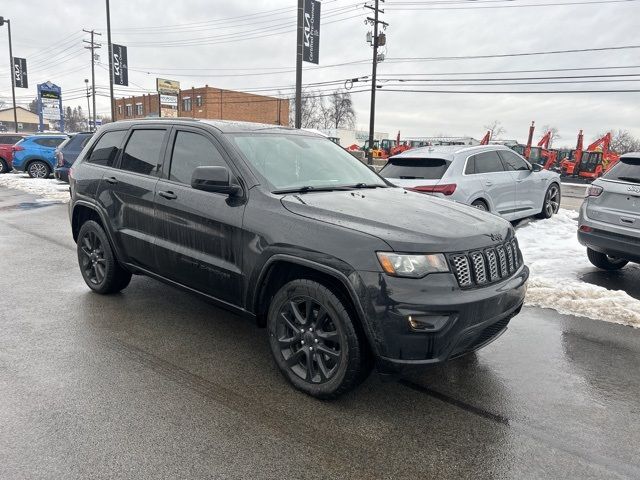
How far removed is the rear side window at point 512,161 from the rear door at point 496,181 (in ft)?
0.62

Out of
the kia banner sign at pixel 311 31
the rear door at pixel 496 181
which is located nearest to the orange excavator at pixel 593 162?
the kia banner sign at pixel 311 31

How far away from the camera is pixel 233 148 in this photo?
377 centimetres

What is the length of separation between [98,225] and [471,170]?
19.5ft

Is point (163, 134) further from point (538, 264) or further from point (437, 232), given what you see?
point (538, 264)

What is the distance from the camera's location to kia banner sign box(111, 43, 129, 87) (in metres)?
33.5

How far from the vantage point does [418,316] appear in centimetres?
276

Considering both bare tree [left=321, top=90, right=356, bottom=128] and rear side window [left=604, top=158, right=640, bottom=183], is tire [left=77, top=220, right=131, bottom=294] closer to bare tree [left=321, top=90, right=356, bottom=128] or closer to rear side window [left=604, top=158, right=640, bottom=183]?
rear side window [left=604, top=158, right=640, bottom=183]

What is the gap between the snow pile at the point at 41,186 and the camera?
13.9m

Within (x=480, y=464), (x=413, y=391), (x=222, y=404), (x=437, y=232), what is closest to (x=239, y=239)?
(x=222, y=404)

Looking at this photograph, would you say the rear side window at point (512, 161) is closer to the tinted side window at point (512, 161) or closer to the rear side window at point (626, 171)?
the tinted side window at point (512, 161)

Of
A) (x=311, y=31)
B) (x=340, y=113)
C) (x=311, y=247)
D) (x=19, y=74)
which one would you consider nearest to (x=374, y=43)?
(x=311, y=31)

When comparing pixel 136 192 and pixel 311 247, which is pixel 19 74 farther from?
pixel 311 247

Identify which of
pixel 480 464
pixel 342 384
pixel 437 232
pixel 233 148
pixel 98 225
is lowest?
pixel 480 464

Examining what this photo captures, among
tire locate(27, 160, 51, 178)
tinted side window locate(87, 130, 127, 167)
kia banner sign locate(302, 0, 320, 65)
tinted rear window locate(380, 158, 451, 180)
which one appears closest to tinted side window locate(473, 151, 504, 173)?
tinted rear window locate(380, 158, 451, 180)
